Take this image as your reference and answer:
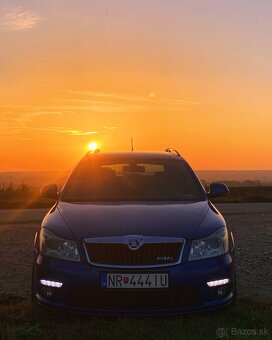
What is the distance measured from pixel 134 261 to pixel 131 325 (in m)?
0.60

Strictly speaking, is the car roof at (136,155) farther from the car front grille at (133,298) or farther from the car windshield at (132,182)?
the car front grille at (133,298)

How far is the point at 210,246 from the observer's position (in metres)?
4.99

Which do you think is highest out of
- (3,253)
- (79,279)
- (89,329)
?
(79,279)

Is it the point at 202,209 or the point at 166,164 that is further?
the point at 166,164

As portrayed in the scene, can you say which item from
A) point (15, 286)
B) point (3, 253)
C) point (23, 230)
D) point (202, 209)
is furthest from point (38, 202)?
point (202, 209)

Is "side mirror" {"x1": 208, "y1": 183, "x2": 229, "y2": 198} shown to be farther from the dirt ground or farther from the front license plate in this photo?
the front license plate

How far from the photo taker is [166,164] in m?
7.00

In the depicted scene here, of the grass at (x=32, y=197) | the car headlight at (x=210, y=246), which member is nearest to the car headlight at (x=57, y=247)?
the car headlight at (x=210, y=246)

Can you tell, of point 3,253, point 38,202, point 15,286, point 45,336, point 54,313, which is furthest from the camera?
point 38,202

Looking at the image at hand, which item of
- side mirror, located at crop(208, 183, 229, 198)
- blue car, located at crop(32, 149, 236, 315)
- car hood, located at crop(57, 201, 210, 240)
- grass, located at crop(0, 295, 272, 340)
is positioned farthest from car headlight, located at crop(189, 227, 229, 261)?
side mirror, located at crop(208, 183, 229, 198)

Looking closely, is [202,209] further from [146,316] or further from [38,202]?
[38,202]

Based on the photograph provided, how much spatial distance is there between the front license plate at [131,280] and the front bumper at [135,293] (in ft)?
0.13

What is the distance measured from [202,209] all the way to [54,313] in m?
1.89

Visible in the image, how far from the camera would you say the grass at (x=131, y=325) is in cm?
462
